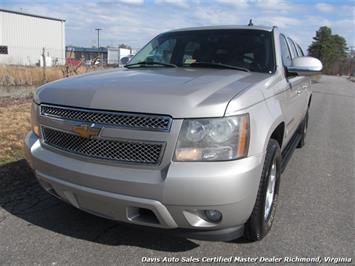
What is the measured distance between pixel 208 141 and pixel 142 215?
0.71 metres

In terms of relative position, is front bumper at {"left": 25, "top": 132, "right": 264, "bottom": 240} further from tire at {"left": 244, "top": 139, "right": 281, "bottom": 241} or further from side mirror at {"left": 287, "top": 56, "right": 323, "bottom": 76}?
side mirror at {"left": 287, "top": 56, "right": 323, "bottom": 76}

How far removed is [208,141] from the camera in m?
2.63

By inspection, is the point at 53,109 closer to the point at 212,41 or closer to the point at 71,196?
the point at 71,196

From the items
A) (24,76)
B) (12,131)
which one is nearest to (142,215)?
(12,131)

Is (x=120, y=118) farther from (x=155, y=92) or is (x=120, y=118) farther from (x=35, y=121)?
(x=35, y=121)

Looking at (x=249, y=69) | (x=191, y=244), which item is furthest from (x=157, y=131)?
(x=249, y=69)

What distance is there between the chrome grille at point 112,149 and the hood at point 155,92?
0.76 ft

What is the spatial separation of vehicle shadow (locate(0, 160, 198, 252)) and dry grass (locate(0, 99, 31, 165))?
892 millimetres

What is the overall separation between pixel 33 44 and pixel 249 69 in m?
56.4

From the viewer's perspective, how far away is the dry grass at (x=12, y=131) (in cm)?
543

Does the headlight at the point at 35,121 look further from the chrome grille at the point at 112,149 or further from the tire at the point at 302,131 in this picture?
the tire at the point at 302,131

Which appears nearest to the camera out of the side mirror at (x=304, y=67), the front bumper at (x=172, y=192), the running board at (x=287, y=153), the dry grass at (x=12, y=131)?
the front bumper at (x=172, y=192)

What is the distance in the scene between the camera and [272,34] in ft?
14.3

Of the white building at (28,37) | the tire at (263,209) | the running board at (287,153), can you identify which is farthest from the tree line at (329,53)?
the tire at (263,209)
